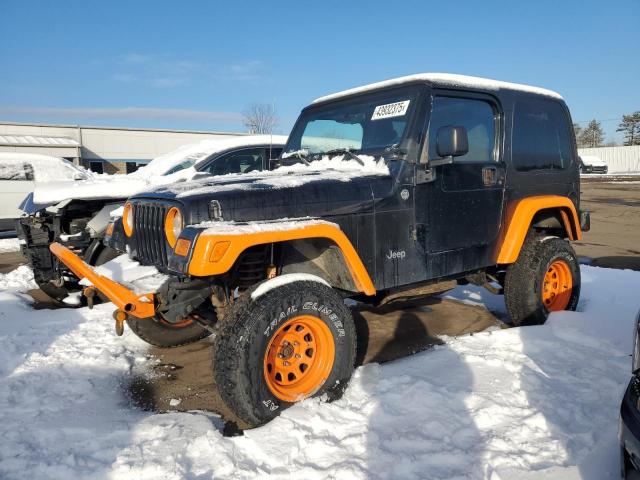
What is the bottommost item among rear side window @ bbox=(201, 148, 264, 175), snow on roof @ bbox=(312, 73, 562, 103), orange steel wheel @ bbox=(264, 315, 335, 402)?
orange steel wheel @ bbox=(264, 315, 335, 402)

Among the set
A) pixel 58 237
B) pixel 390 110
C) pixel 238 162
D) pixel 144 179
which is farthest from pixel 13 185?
pixel 390 110

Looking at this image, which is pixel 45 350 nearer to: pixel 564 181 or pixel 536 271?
pixel 536 271

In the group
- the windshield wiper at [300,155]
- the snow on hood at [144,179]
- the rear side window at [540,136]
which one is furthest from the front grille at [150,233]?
the rear side window at [540,136]

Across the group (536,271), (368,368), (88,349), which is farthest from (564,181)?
(88,349)

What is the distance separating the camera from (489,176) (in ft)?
12.8

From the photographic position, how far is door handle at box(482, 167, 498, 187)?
3.86 meters

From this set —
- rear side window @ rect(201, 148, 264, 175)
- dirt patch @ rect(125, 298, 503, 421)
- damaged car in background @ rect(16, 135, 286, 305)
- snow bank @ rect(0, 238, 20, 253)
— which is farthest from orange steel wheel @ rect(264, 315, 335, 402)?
snow bank @ rect(0, 238, 20, 253)

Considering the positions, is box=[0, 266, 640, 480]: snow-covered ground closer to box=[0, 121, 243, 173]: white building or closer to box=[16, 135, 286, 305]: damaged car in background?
box=[16, 135, 286, 305]: damaged car in background

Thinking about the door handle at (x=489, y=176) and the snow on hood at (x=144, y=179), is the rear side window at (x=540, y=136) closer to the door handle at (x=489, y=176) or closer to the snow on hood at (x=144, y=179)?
the door handle at (x=489, y=176)

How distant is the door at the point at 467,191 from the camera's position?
3578 mm

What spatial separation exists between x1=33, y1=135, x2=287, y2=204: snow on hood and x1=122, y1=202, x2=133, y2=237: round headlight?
196 centimetres

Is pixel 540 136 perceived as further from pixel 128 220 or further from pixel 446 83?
pixel 128 220

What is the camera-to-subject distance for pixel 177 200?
2.74 metres

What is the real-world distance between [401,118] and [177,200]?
5.92ft
